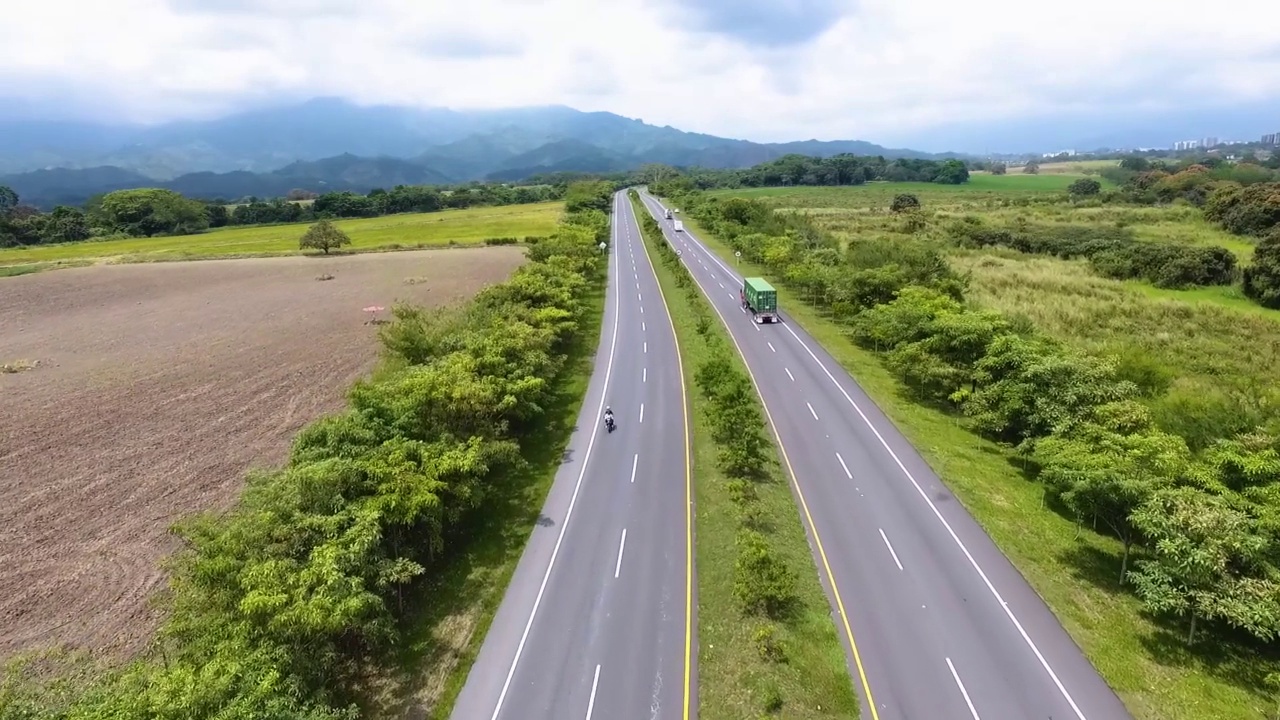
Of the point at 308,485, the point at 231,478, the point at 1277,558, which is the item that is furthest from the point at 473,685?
the point at 1277,558

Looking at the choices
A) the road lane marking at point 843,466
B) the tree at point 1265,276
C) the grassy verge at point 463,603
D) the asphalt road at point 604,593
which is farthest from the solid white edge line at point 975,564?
the tree at point 1265,276

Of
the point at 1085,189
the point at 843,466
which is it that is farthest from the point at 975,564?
the point at 1085,189

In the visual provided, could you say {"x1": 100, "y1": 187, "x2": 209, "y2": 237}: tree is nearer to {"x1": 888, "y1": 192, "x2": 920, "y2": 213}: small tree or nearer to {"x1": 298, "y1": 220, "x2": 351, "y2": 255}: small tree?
{"x1": 298, "y1": 220, "x2": 351, "y2": 255}: small tree

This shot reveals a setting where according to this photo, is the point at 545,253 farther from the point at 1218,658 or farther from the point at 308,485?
the point at 1218,658

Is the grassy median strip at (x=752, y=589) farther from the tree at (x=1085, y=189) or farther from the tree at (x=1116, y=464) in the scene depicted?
the tree at (x=1085, y=189)

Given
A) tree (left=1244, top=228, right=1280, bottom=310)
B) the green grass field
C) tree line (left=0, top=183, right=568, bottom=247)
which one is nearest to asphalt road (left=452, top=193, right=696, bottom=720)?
tree (left=1244, top=228, right=1280, bottom=310)

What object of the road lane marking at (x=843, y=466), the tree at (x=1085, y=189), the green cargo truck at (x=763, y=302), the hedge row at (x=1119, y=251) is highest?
the tree at (x=1085, y=189)
